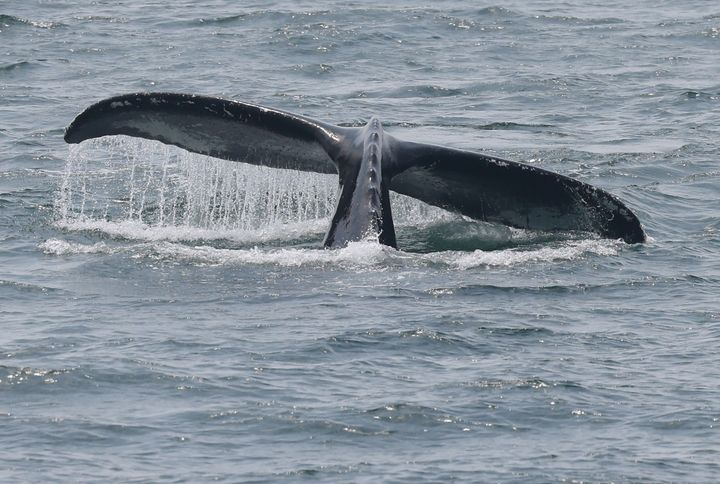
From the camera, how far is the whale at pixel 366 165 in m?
12.3

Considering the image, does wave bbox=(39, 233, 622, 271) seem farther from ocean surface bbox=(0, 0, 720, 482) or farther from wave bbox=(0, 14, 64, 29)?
wave bbox=(0, 14, 64, 29)

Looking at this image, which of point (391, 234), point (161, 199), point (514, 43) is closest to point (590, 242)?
point (391, 234)

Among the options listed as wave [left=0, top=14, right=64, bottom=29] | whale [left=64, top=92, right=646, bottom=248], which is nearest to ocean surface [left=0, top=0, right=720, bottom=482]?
whale [left=64, top=92, right=646, bottom=248]

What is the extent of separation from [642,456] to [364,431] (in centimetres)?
149

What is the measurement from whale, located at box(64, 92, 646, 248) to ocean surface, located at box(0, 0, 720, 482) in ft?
0.96

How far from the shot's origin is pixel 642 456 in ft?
28.8

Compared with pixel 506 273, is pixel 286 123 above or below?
above

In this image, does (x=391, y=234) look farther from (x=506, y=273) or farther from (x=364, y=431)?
(x=364, y=431)

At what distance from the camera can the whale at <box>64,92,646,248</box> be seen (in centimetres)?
1227

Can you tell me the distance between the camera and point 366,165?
12328mm

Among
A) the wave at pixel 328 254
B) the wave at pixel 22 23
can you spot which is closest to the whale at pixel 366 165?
the wave at pixel 328 254

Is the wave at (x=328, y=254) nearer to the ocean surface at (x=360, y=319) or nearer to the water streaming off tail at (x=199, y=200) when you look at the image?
the ocean surface at (x=360, y=319)

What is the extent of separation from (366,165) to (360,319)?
154cm

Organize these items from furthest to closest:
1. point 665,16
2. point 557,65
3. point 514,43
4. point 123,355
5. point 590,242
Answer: point 665,16
point 514,43
point 557,65
point 590,242
point 123,355
